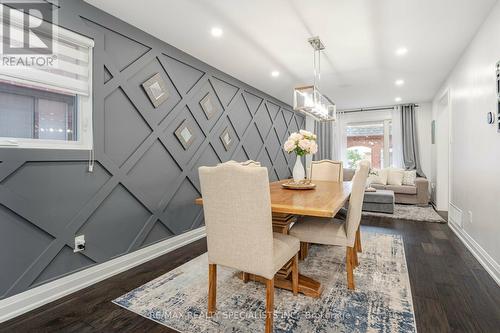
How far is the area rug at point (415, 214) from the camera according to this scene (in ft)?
13.9

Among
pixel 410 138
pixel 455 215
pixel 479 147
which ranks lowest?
pixel 455 215

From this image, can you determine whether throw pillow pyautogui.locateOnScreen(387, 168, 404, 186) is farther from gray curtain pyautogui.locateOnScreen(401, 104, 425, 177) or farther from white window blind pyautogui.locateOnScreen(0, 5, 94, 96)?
white window blind pyautogui.locateOnScreen(0, 5, 94, 96)

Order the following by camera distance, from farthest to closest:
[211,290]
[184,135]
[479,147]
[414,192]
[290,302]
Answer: [414,192] → [184,135] → [479,147] → [290,302] → [211,290]

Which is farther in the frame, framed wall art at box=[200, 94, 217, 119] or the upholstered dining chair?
framed wall art at box=[200, 94, 217, 119]

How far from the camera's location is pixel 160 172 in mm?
2859

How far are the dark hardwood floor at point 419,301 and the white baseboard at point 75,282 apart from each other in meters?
0.06

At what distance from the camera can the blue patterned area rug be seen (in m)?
1.58

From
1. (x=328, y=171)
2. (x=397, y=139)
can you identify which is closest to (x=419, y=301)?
(x=328, y=171)

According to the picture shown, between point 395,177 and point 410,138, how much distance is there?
1344mm

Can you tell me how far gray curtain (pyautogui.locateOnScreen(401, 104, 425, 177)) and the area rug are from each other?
145 centimetres

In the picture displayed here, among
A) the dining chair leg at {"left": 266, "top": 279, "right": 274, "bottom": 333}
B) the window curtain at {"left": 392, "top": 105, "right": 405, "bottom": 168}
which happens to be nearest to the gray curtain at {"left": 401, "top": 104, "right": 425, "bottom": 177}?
the window curtain at {"left": 392, "top": 105, "right": 405, "bottom": 168}

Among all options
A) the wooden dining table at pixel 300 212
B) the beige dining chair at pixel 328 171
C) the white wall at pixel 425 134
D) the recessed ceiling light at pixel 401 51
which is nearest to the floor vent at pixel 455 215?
the beige dining chair at pixel 328 171

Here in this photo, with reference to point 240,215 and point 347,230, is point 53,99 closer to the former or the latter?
point 240,215

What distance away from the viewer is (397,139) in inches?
260
